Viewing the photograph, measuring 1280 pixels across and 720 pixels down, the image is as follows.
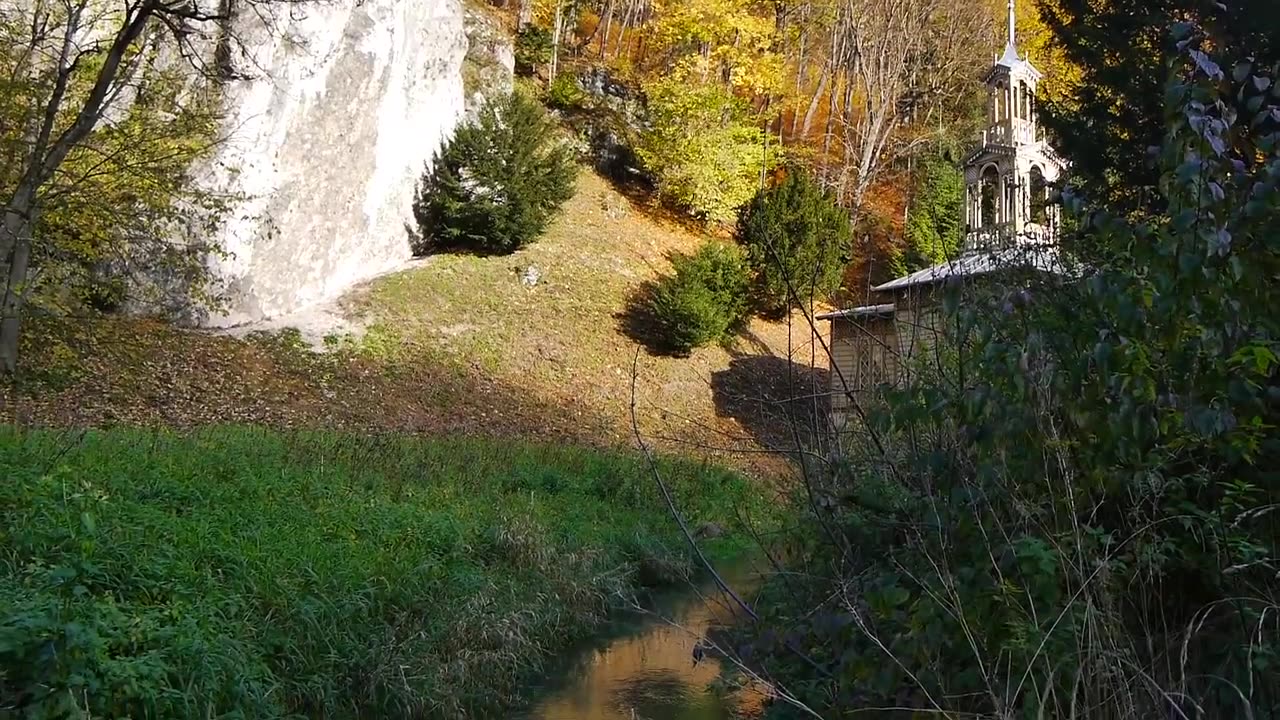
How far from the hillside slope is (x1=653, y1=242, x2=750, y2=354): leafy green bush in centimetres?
69

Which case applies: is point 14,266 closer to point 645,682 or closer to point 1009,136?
point 645,682

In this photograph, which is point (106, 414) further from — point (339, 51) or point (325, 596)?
point (339, 51)

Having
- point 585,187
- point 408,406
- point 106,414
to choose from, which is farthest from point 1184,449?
point 585,187

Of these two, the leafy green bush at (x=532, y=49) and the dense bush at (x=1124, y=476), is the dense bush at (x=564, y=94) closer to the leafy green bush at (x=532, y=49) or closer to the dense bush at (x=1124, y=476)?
the leafy green bush at (x=532, y=49)

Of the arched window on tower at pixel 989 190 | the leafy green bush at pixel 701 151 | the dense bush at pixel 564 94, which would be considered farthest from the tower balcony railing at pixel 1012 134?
the dense bush at pixel 564 94

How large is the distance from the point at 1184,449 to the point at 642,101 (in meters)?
28.5

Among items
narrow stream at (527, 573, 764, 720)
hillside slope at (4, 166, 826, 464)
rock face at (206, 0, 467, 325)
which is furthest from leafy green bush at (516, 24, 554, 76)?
narrow stream at (527, 573, 764, 720)

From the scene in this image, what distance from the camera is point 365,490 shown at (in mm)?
9531

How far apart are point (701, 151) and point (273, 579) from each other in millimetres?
21547

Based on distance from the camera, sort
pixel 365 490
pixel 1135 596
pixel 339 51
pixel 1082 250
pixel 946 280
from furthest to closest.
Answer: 1. pixel 339 51
2. pixel 365 490
3. pixel 1082 250
4. pixel 946 280
5. pixel 1135 596

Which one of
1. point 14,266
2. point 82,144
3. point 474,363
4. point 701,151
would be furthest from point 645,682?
point 701,151

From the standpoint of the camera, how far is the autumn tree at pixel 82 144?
32.1 feet

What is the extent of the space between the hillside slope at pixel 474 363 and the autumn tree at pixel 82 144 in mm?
1441

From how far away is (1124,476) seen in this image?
275 cm
